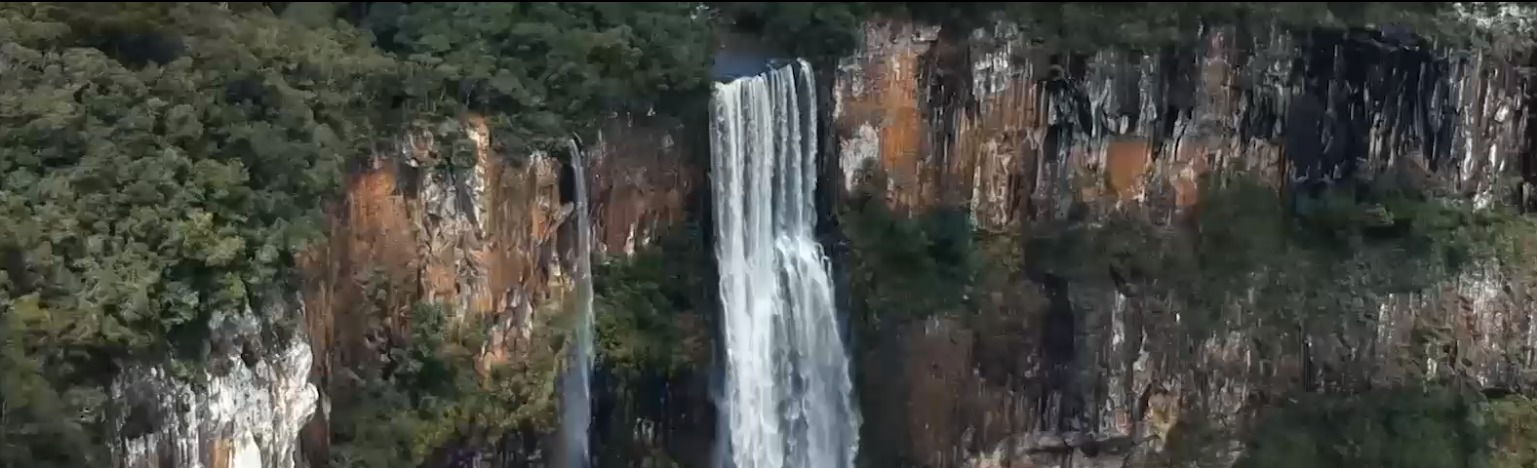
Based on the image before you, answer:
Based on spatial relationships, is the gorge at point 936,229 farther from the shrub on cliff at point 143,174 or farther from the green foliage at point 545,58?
the shrub on cliff at point 143,174

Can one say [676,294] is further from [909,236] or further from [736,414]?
[909,236]

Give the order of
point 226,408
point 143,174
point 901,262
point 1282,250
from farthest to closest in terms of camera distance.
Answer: point 1282,250
point 901,262
point 143,174
point 226,408

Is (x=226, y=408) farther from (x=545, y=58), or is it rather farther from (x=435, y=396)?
(x=545, y=58)

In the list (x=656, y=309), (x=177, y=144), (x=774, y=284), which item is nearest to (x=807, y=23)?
(x=774, y=284)

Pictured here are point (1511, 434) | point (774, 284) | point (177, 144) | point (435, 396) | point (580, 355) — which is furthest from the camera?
point (1511, 434)

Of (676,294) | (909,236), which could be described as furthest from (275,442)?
(909,236)

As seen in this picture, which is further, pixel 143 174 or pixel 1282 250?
pixel 1282 250
